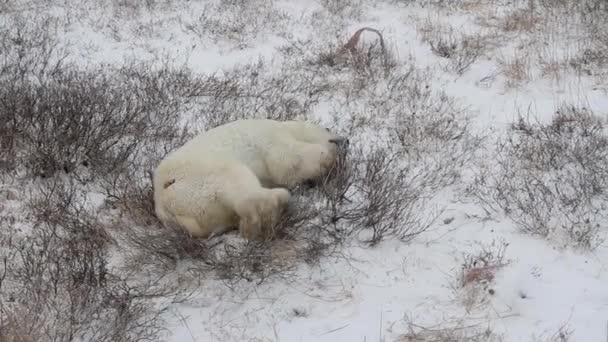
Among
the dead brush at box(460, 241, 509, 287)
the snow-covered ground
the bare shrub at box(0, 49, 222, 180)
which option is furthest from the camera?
the bare shrub at box(0, 49, 222, 180)

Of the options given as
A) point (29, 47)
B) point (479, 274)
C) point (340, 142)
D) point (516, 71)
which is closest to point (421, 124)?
point (340, 142)

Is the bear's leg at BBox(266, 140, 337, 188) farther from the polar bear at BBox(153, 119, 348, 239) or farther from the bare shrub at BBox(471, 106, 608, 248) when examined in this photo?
the bare shrub at BBox(471, 106, 608, 248)

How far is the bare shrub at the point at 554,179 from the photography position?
440 centimetres

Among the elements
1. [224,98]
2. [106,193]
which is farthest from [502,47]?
[106,193]

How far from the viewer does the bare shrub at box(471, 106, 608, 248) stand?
4402 millimetres

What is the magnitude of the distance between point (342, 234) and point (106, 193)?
6.32 feet

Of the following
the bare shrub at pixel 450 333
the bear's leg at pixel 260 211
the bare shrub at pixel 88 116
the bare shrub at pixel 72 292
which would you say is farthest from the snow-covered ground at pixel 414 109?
the bare shrub at pixel 88 116

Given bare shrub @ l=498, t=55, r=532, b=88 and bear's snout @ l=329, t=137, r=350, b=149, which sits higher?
bear's snout @ l=329, t=137, r=350, b=149

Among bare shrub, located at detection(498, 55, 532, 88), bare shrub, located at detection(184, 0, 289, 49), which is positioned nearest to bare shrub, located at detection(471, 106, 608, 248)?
bare shrub, located at detection(498, 55, 532, 88)

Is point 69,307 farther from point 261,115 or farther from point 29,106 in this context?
point 261,115

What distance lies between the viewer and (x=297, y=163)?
14.9 ft

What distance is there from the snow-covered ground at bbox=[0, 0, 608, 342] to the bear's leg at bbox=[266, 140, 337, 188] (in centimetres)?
64

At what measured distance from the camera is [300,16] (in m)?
9.23

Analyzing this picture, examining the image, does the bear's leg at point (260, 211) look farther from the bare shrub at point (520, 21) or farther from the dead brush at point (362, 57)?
the bare shrub at point (520, 21)
